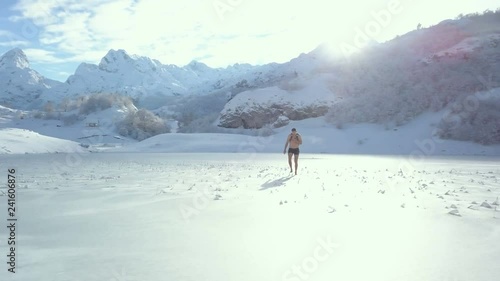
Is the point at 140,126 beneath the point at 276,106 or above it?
beneath

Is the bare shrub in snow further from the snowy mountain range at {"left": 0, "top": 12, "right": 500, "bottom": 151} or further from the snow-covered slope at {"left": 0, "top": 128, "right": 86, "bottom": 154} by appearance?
the snow-covered slope at {"left": 0, "top": 128, "right": 86, "bottom": 154}

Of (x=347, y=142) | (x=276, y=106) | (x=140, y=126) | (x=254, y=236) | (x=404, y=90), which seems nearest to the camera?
(x=254, y=236)

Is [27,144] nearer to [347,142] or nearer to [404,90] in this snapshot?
[347,142]

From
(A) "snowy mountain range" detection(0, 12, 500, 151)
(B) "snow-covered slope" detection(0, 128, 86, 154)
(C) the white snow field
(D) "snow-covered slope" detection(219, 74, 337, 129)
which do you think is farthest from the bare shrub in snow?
(C) the white snow field

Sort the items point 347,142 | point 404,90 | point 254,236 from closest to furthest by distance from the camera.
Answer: point 254,236, point 347,142, point 404,90

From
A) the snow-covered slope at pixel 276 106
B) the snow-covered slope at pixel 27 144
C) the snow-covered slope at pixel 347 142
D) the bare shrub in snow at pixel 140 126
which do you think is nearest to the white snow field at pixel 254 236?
the snow-covered slope at pixel 27 144

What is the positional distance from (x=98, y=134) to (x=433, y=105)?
57957 mm

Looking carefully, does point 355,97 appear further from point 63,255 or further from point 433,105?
point 63,255

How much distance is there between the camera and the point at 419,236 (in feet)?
15.7

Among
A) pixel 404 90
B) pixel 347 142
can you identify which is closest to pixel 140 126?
pixel 347 142

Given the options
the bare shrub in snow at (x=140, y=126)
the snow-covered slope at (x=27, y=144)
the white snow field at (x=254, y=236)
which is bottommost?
the white snow field at (x=254, y=236)

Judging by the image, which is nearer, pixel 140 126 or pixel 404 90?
pixel 404 90

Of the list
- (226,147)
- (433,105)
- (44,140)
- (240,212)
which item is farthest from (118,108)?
(240,212)

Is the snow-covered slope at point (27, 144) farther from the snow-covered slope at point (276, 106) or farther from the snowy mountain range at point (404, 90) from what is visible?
the snow-covered slope at point (276, 106)
